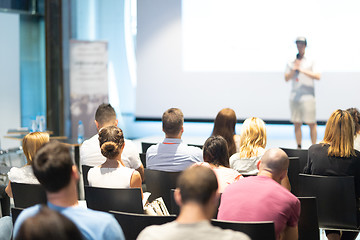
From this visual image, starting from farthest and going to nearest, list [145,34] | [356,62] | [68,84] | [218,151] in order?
[145,34] → [68,84] → [356,62] → [218,151]

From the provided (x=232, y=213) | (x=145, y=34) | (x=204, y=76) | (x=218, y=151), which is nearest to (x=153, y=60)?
(x=145, y=34)

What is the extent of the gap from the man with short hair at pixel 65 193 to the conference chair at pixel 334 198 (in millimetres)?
1843

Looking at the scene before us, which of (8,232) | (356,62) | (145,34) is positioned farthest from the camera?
(145,34)

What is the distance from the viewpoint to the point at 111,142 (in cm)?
307

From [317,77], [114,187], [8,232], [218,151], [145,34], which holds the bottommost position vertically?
[8,232]

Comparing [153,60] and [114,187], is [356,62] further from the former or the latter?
[114,187]

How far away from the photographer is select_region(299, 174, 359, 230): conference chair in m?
3.26

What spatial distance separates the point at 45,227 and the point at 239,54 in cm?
798

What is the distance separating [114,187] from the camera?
302 centimetres

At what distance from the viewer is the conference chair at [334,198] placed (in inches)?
128

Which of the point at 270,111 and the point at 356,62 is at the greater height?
the point at 356,62

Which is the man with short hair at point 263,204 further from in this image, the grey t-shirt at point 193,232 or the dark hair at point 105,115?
the dark hair at point 105,115

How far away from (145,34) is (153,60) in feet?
1.79

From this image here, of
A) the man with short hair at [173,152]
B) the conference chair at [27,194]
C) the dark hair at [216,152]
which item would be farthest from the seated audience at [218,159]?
the conference chair at [27,194]
